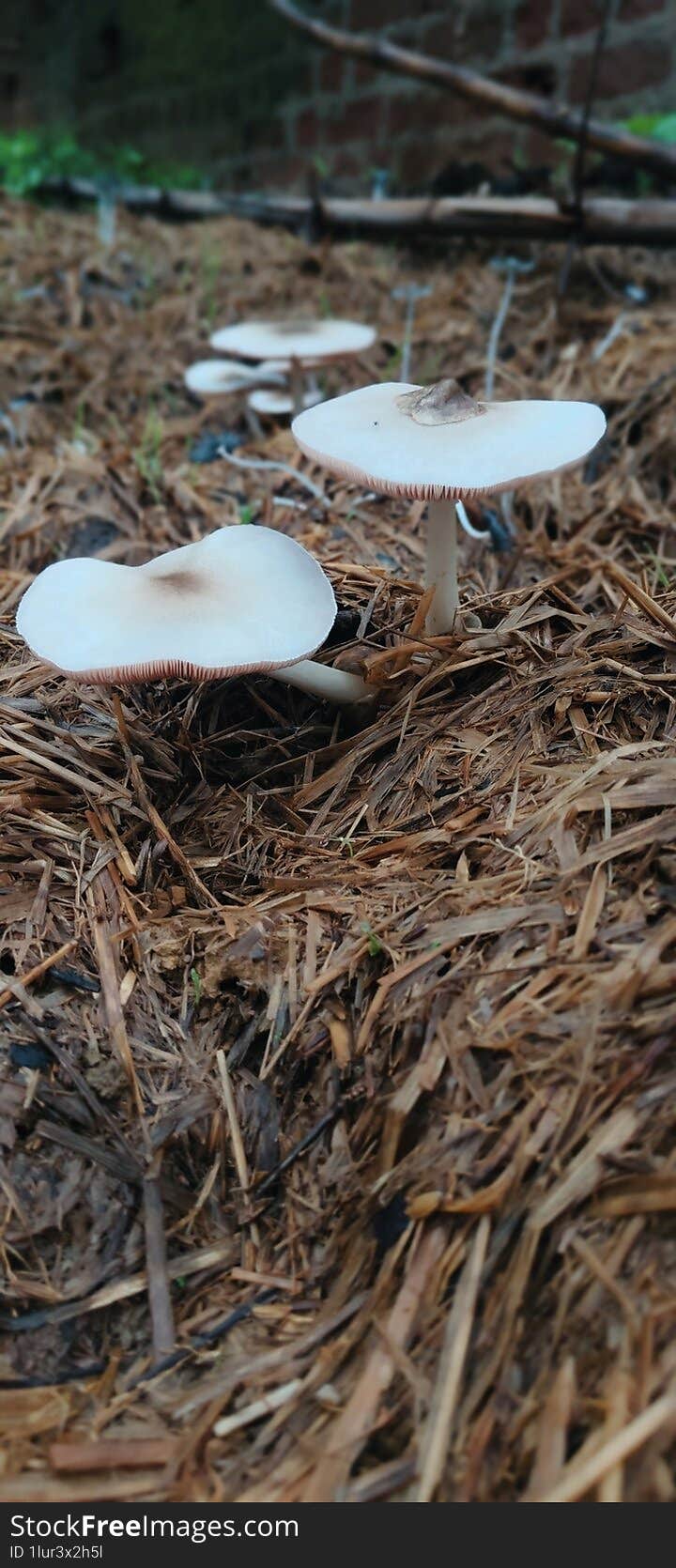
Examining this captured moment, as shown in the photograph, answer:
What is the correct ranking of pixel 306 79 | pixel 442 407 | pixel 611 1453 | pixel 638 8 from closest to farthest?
pixel 611 1453
pixel 442 407
pixel 638 8
pixel 306 79

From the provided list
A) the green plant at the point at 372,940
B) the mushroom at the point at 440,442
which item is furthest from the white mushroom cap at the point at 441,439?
the green plant at the point at 372,940

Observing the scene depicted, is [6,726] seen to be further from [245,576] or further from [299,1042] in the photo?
[299,1042]

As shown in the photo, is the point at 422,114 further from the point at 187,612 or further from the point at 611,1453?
the point at 611,1453

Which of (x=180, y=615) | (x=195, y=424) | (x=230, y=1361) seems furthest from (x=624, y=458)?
(x=230, y=1361)

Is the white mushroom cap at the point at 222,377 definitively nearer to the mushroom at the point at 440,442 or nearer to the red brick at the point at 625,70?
the mushroom at the point at 440,442

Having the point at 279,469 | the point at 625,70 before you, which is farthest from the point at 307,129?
the point at 279,469

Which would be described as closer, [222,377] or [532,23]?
[222,377]

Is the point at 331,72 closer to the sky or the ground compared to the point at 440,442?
closer to the sky
